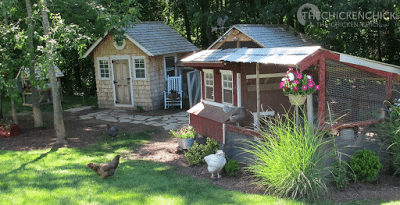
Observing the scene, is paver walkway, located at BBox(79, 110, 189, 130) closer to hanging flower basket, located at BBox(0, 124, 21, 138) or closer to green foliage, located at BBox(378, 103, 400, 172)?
hanging flower basket, located at BBox(0, 124, 21, 138)

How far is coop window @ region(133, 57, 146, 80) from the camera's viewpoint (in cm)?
1406

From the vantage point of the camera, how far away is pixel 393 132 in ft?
19.5

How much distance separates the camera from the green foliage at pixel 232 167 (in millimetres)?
6348

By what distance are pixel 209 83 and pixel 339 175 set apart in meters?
4.01

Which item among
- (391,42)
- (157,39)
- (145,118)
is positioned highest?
(157,39)

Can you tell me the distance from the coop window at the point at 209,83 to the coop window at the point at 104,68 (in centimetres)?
731

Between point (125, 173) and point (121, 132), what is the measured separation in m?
3.74

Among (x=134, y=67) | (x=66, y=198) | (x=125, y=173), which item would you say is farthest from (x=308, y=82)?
(x=134, y=67)

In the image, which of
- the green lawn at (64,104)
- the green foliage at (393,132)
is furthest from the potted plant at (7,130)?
the green foliage at (393,132)

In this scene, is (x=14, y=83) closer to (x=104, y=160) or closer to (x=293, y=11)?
(x=104, y=160)

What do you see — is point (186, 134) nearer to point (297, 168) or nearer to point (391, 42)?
point (297, 168)

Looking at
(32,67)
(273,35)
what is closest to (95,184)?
(32,67)

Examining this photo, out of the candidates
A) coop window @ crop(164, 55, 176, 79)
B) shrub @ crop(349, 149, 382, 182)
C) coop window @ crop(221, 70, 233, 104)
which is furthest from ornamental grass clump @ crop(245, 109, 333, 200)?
coop window @ crop(164, 55, 176, 79)

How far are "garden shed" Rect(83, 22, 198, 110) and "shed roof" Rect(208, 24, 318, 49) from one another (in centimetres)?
343
